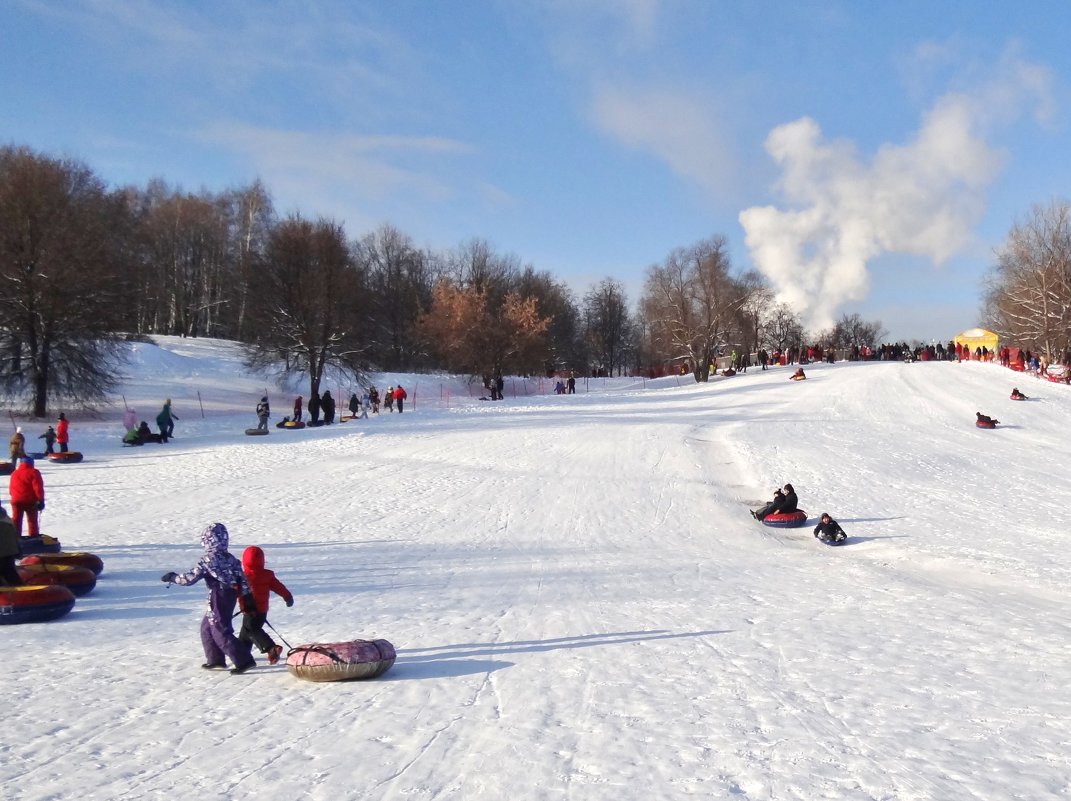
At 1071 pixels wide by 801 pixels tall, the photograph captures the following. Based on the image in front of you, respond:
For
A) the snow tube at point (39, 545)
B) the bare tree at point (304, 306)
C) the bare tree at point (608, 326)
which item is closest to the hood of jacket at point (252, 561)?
the snow tube at point (39, 545)

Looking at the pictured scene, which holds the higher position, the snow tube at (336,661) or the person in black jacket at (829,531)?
the snow tube at (336,661)

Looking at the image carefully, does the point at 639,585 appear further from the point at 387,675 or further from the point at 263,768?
the point at 263,768

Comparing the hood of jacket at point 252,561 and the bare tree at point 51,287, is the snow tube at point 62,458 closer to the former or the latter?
the bare tree at point 51,287

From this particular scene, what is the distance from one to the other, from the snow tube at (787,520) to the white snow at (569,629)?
78cm

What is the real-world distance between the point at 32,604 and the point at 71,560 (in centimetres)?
197

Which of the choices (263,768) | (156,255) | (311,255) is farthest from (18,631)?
(156,255)

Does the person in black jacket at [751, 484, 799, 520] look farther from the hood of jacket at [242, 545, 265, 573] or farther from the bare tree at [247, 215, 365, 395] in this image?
the bare tree at [247, 215, 365, 395]

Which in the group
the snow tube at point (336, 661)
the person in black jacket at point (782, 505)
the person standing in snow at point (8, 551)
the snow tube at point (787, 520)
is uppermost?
the person standing in snow at point (8, 551)

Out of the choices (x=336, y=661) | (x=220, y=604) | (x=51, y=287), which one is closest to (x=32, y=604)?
(x=220, y=604)

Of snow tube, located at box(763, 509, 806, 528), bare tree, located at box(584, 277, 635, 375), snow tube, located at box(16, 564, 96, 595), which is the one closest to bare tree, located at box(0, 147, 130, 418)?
snow tube, located at box(16, 564, 96, 595)

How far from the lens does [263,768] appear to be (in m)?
5.74

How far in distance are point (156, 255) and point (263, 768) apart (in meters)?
74.2

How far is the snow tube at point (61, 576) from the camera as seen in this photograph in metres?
10.8

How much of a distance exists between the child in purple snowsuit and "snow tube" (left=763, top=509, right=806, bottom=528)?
46.6 ft
